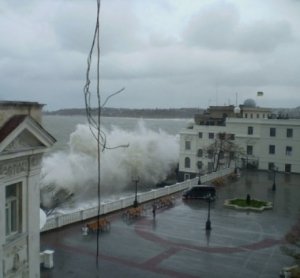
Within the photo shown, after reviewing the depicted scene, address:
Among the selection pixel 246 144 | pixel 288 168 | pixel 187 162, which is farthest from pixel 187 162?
pixel 288 168

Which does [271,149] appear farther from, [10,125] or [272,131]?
[10,125]

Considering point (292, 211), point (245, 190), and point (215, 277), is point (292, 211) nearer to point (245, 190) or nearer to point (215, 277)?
point (245, 190)

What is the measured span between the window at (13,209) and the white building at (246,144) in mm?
43326

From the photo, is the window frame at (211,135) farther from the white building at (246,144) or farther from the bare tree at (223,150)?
the bare tree at (223,150)

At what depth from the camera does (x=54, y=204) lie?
49.9m

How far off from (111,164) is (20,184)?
6034 cm

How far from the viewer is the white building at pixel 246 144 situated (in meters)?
51.7

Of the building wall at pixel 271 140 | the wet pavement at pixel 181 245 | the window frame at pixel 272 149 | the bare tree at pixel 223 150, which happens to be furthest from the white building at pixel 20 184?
the window frame at pixel 272 149

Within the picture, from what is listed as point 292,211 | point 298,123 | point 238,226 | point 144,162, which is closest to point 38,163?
point 238,226

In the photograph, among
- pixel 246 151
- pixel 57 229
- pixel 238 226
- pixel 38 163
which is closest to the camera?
pixel 38 163

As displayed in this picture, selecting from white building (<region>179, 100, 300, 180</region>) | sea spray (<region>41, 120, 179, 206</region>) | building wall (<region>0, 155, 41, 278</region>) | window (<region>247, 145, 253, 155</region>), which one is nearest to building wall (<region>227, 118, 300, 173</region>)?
white building (<region>179, 100, 300, 180</region>)

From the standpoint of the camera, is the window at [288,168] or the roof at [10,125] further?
the window at [288,168]

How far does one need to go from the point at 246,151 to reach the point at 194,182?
18.1 metres

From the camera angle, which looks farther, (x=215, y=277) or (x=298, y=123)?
(x=298, y=123)
